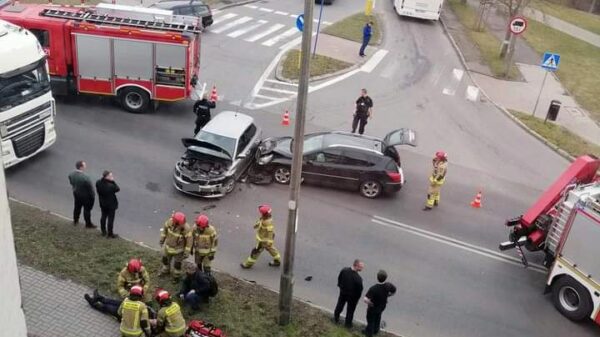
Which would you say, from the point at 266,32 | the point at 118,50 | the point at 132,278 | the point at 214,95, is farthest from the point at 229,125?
the point at 266,32

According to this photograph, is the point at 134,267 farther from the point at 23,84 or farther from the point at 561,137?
the point at 561,137

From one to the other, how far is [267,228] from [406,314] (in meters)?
2.95

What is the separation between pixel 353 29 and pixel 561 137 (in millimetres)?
12230

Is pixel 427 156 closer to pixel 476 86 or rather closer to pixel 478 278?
pixel 478 278

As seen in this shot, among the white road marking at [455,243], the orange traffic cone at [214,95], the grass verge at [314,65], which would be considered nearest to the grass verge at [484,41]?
the grass verge at [314,65]

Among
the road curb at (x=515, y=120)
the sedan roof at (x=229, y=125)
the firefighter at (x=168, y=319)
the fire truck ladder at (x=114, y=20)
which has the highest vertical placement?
the fire truck ladder at (x=114, y=20)

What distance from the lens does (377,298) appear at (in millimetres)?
9984

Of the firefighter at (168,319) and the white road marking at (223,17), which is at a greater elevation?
the firefighter at (168,319)

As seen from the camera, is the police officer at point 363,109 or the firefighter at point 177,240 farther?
the police officer at point 363,109

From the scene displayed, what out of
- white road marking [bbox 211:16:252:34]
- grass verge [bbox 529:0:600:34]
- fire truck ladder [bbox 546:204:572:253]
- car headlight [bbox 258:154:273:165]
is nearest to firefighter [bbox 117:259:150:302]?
car headlight [bbox 258:154:273:165]

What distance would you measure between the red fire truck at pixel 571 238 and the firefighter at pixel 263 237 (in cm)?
490

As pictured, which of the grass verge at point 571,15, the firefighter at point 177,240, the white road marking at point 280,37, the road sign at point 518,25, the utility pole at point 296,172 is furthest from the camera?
the grass verge at point 571,15

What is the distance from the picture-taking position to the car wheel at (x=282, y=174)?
49.4 ft

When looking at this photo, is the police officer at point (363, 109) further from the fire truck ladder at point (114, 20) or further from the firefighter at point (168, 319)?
the firefighter at point (168, 319)
